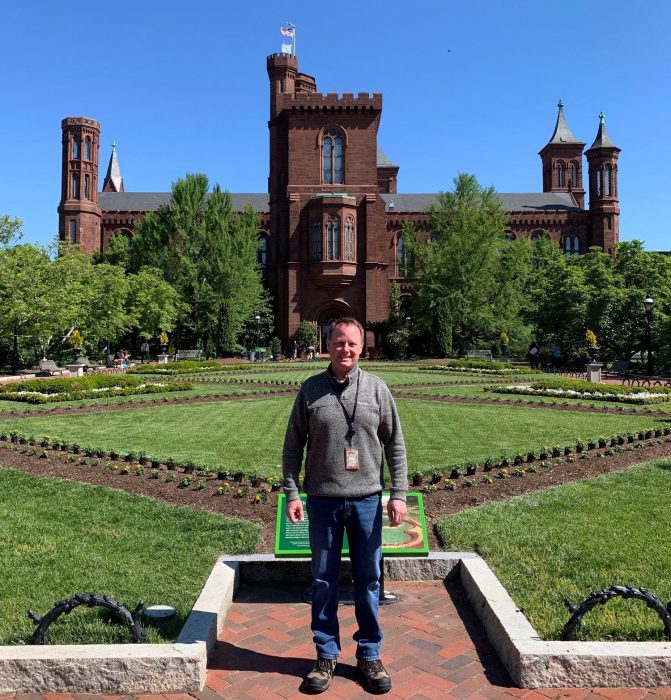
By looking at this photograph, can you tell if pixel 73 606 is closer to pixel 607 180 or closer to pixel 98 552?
pixel 98 552

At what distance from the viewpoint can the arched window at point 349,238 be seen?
4806cm

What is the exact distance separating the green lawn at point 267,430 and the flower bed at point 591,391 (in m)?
3.38

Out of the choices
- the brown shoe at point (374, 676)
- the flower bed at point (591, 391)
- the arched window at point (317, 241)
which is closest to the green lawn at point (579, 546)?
the brown shoe at point (374, 676)

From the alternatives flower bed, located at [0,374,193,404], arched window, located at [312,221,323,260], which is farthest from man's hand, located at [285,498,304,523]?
arched window, located at [312,221,323,260]

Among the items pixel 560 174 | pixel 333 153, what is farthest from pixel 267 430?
pixel 560 174

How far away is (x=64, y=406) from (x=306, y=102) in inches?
1449

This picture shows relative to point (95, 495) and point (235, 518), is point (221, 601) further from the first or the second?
point (95, 495)

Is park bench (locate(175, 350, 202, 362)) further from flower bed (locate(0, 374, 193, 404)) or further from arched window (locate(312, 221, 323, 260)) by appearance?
flower bed (locate(0, 374, 193, 404))

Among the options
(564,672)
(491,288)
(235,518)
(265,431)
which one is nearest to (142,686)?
(564,672)

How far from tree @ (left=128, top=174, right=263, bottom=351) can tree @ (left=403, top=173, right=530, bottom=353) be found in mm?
12963

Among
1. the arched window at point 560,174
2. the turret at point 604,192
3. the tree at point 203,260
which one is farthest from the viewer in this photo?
the arched window at point 560,174

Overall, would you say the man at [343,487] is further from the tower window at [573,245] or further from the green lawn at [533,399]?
the tower window at [573,245]

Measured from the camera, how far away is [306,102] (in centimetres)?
4831

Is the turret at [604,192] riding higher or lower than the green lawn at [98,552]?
higher
